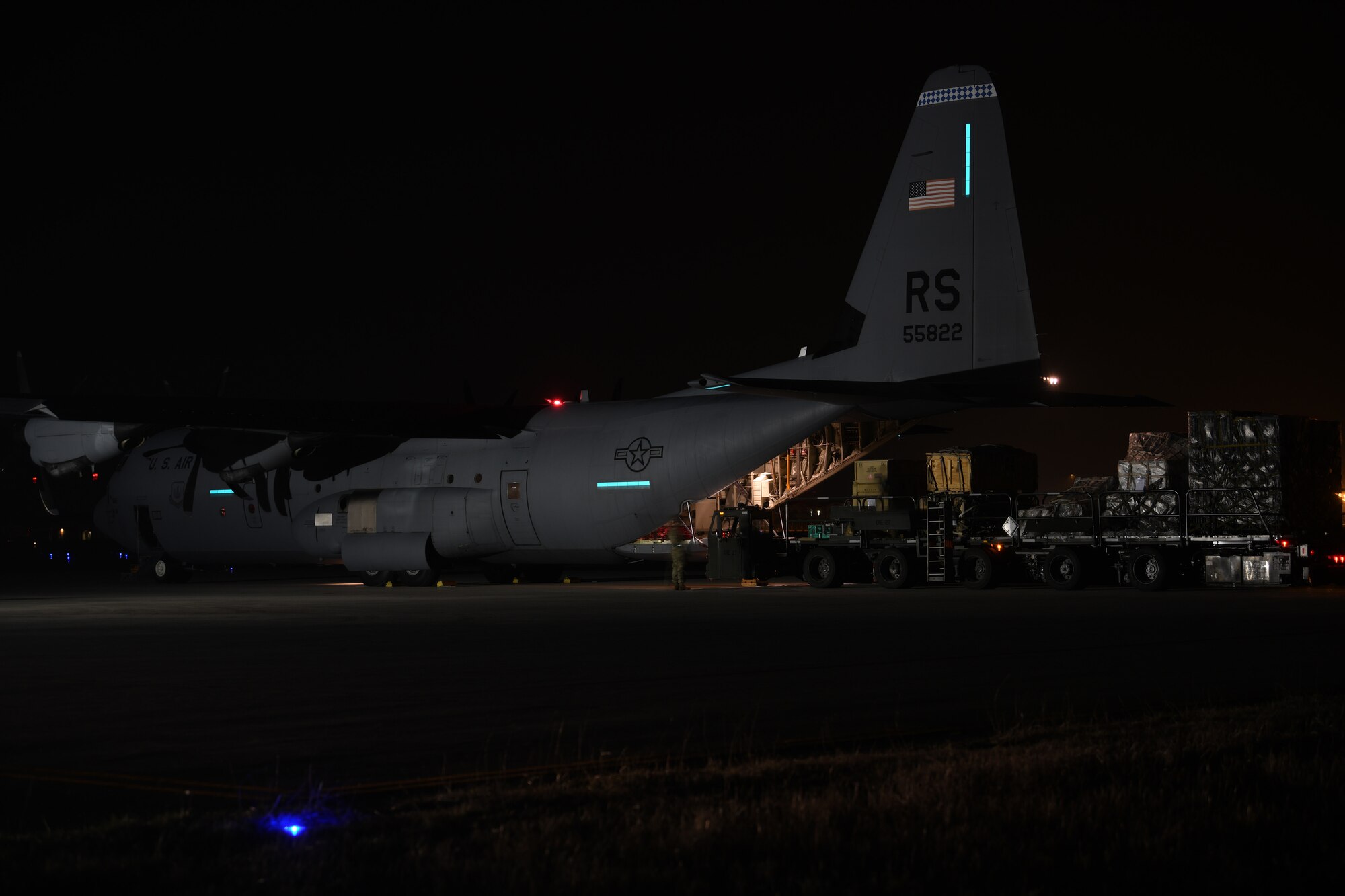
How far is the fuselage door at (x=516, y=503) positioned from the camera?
28.5 metres

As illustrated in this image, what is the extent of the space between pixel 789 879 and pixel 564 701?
5.35 m

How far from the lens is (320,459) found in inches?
1252

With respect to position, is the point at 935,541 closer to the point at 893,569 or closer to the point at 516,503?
the point at 893,569

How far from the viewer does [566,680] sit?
1198 cm

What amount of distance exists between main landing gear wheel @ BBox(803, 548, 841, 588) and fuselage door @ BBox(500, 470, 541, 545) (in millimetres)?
5663

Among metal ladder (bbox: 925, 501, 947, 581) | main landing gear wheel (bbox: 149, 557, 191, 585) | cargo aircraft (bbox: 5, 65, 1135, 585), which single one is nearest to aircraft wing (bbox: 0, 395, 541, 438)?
cargo aircraft (bbox: 5, 65, 1135, 585)

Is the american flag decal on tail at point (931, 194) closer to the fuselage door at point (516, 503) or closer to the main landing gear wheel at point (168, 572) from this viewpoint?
the fuselage door at point (516, 503)

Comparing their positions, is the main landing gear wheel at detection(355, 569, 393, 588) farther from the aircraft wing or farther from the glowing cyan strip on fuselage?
the glowing cyan strip on fuselage

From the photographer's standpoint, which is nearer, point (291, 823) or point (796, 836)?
point (796, 836)

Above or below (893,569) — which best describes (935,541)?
above

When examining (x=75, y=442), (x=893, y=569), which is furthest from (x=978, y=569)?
(x=75, y=442)

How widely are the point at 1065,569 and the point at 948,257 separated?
20.8ft

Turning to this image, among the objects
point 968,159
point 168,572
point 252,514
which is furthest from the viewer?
point 168,572

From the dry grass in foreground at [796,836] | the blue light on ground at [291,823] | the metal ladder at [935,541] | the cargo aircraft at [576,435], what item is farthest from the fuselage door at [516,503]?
the blue light on ground at [291,823]
